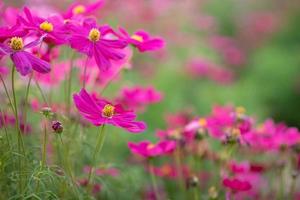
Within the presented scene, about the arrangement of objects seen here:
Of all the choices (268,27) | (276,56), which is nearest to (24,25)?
(276,56)

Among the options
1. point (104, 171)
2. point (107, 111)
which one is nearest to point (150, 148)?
point (104, 171)

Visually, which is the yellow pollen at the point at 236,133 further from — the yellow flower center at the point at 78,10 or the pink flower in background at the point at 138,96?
the yellow flower center at the point at 78,10

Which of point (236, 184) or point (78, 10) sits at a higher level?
point (78, 10)

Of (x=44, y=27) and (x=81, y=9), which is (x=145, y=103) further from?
(x=44, y=27)

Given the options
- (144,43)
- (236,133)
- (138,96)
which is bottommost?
(236,133)

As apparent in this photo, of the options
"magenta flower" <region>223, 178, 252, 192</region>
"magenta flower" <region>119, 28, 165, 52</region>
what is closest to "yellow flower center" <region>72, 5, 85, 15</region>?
"magenta flower" <region>119, 28, 165, 52</region>

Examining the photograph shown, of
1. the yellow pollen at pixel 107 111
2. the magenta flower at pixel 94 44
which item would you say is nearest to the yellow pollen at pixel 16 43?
the magenta flower at pixel 94 44
